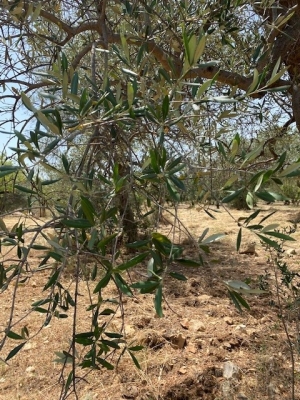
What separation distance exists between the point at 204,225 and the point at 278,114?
3.23 m

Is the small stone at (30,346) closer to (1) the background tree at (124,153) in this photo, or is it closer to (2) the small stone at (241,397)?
(1) the background tree at (124,153)

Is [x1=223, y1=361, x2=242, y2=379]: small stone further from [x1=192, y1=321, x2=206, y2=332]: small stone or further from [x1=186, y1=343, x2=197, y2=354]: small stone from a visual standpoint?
[x1=192, y1=321, x2=206, y2=332]: small stone

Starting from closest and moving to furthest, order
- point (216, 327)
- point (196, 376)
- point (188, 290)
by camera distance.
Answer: point (196, 376) < point (216, 327) < point (188, 290)

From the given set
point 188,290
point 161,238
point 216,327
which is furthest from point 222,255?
point 161,238

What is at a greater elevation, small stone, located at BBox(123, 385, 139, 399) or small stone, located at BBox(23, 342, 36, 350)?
small stone, located at BBox(123, 385, 139, 399)

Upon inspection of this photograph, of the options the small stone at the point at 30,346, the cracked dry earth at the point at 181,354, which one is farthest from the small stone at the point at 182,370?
the small stone at the point at 30,346

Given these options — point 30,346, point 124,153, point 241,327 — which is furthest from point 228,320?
point 124,153

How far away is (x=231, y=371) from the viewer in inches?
82.0

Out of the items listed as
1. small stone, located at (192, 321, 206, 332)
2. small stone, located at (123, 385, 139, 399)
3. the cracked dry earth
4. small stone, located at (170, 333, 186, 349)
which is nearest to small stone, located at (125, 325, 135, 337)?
the cracked dry earth

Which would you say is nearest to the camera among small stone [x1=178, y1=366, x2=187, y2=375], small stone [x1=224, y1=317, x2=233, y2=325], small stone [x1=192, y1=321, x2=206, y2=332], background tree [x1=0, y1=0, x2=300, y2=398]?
background tree [x1=0, y1=0, x2=300, y2=398]

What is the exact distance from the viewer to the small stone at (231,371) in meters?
2.06

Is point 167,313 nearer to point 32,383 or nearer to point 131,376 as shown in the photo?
point 131,376

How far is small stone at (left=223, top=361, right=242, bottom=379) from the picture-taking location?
2062 millimetres

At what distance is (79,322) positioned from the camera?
2.89m
